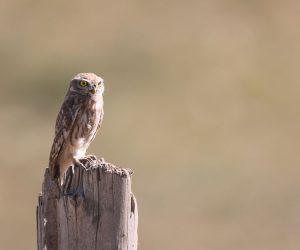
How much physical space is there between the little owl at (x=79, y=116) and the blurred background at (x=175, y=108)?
6.08 metres

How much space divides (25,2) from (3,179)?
946cm

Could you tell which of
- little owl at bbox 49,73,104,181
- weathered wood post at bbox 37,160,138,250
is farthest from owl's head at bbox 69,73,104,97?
weathered wood post at bbox 37,160,138,250

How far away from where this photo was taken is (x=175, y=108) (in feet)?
78.8

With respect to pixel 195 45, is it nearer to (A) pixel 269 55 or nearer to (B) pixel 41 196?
(A) pixel 269 55

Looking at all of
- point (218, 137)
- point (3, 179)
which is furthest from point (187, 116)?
point (3, 179)

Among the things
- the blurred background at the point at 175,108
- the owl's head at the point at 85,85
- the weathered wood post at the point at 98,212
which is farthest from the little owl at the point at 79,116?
the blurred background at the point at 175,108

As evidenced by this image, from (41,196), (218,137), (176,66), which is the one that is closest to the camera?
(41,196)

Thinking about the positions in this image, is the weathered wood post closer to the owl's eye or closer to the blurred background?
the owl's eye

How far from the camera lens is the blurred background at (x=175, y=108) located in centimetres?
1856

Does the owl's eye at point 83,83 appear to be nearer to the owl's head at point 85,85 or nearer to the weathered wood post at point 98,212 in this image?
the owl's head at point 85,85

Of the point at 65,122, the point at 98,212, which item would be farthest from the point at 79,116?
the point at 98,212

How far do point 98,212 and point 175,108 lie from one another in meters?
17.0

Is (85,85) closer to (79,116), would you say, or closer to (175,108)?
(79,116)

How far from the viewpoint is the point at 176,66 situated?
25.7 m
